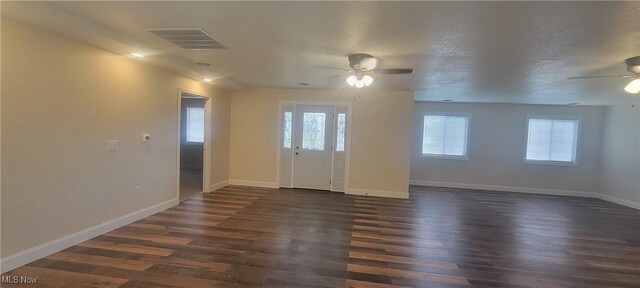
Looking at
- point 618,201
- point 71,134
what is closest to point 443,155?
point 618,201

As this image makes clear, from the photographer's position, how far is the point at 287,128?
6609 millimetres

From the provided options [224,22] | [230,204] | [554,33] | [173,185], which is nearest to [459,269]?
[554,33]

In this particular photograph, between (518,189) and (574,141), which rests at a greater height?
(574,141)

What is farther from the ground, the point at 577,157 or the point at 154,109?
the point at 154,109

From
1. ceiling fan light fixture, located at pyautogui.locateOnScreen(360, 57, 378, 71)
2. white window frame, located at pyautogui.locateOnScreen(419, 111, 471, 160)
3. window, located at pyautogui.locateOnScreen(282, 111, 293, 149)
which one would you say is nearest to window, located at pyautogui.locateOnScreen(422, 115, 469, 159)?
white window frame, located at pyautogui.locateOnScreen(419, 111, 471, 160)

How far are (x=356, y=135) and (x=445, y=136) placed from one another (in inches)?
119

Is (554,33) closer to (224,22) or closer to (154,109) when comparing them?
(224,22)

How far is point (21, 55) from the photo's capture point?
8.41ft

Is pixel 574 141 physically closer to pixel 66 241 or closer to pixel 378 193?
pixel 378 193

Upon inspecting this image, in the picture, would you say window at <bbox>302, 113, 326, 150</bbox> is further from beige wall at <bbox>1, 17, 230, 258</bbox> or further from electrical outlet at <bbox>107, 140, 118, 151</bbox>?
electrical outlet at <bbox>107, 140, 118, 151</bbox>

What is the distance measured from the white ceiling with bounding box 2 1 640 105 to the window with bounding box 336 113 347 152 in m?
2.05

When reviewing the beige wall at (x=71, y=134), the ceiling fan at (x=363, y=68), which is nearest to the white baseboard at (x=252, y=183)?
the beige wall at (x=71, y=134)

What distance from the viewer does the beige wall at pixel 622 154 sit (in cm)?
634

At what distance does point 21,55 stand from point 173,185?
2.71 m
